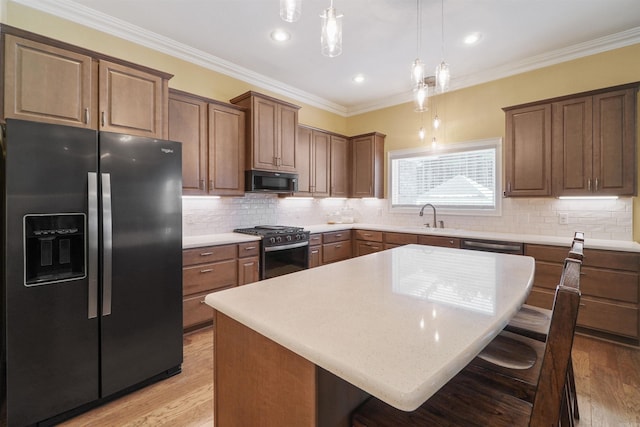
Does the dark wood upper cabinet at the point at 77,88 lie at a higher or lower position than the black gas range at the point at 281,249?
higher

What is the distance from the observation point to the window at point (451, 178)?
3816 mm

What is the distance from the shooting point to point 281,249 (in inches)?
136

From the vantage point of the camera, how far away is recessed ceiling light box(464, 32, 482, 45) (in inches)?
116

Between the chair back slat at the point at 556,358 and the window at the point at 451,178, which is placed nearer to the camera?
the chair back slat at the point at 556,358

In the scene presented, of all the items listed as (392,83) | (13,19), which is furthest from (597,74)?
(13,19)

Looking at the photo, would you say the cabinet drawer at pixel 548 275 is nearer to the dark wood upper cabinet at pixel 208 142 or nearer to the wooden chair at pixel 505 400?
the wooden chair at pixel 505 400

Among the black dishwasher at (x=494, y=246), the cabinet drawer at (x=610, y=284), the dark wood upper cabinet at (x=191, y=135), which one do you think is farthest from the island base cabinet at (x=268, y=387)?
the cabinet drawer at (x=610, y=284)

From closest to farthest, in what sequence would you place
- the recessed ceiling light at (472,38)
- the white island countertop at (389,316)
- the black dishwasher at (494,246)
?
the white island countertop at (389,316) → the recessed ceiling light at (472,38) → the black dishwasher at (494,246)

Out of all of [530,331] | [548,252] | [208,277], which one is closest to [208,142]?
[208,277]

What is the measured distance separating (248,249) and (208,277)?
0.51 meters

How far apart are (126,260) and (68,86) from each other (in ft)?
4.49

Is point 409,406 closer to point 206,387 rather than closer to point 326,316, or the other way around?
point 326,316

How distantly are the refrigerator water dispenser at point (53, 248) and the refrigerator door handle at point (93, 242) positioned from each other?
0.04 m

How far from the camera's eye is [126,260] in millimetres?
1948
